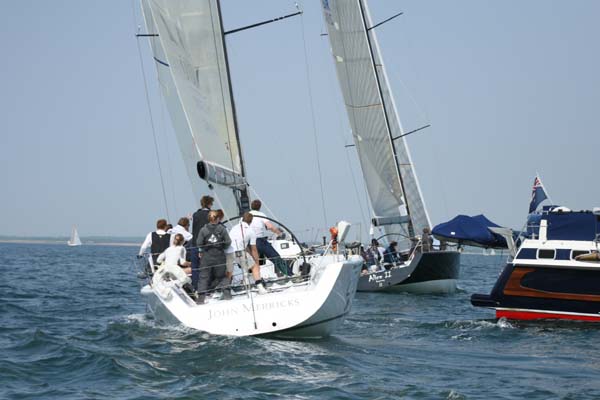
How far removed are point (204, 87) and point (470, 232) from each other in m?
8.62

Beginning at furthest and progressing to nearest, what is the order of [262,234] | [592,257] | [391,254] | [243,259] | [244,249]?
[391,254]
[592,257]
[262,234]
[243,259]
[244,249]

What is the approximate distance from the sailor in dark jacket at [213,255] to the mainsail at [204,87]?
8.36 ft

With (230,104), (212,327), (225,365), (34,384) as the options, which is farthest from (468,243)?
(34,384)

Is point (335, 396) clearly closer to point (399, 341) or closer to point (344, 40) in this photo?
point (399, 341)

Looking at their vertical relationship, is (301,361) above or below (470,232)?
below

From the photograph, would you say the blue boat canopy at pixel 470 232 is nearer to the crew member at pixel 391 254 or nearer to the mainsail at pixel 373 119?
the crew member at pixel 391 254

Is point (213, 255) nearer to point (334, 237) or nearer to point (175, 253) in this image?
point (175, 253)

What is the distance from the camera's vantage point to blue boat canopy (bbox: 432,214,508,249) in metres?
22.6

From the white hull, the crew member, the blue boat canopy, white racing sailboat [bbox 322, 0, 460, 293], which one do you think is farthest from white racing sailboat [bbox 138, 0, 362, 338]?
white racing sailboat [bbox 322, 0, 460, 293]

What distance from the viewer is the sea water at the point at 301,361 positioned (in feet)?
33.0

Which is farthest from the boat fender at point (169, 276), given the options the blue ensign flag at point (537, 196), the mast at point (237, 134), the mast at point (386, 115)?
the mast at point (386, 115)

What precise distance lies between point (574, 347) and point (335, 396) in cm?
595

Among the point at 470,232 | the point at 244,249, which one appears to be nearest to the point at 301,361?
the point at 244,249

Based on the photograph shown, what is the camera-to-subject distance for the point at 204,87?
56.3 feet
